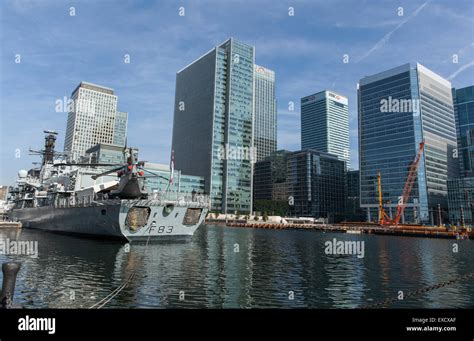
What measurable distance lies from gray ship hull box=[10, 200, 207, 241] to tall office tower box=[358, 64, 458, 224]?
509 ft

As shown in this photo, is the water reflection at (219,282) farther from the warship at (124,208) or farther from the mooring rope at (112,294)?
the warship at (124,208)

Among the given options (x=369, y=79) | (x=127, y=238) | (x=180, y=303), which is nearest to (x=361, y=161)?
(x=369, y=79)

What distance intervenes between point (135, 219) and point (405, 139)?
170 m

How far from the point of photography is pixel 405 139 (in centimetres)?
17600

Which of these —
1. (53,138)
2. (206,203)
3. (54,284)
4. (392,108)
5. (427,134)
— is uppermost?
(392,108)

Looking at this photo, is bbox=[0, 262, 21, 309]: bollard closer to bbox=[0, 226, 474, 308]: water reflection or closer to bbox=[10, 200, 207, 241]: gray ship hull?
bbox=[0, 226, 474, 308]: water reflection

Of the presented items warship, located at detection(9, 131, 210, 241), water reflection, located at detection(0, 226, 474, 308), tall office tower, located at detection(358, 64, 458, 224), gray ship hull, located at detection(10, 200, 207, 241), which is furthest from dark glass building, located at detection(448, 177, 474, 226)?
warship, located at detection(9, 131, 210, 241)

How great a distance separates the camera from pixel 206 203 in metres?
53.2

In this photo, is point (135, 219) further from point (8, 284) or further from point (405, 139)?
point (405, 139)

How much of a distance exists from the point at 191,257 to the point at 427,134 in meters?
183

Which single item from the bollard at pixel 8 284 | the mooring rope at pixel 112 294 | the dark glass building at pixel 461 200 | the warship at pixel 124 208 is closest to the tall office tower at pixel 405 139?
the dark glass building at pixel 461 200

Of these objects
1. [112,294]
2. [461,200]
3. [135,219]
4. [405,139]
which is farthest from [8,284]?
[405,139]
